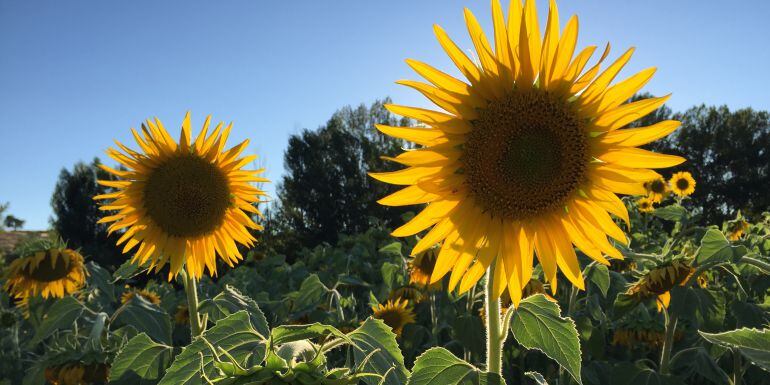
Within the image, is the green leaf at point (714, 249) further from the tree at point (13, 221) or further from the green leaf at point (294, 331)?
the tree at point (13, 221)

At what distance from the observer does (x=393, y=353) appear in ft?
4.35

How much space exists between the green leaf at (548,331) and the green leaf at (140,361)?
4.61ft

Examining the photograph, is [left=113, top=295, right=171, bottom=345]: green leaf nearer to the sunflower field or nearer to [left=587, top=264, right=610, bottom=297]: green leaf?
the sunflower field

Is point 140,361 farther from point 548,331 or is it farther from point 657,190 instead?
point 657,190

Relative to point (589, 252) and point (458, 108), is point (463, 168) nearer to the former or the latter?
point (458, 108)

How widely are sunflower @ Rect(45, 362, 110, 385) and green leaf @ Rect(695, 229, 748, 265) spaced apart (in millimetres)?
2829

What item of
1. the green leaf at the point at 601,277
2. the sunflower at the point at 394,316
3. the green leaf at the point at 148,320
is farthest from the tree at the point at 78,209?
the green leaf at the point at 601,277

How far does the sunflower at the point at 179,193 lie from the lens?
2973 mm

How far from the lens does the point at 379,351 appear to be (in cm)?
130

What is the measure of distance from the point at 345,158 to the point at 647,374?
34.0 meters

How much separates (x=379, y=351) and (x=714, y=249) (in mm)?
1974

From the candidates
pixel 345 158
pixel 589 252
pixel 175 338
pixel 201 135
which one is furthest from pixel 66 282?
pixel 345 158

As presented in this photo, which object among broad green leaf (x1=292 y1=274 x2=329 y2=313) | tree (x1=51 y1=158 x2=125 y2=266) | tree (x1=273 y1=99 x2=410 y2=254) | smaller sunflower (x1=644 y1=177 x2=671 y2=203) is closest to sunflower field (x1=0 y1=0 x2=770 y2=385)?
broad green leaf (x1=292 y1=274 x2=329 y2=313)

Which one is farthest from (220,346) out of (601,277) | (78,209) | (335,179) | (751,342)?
(335,179)
